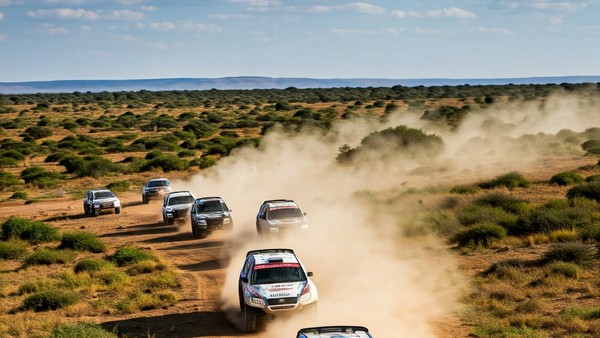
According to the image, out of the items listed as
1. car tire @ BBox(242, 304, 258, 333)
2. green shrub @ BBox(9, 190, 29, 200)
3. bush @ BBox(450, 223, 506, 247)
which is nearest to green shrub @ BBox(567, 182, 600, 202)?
bush @ BBox(450, 223, 506, 247)

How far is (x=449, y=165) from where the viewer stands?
56156mm

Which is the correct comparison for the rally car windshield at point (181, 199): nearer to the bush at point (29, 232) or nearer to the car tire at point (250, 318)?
the bush at point (29, 232)

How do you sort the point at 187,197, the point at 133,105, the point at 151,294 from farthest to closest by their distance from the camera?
the point at 133,105 → the point at 187,197 → the point at 151,294

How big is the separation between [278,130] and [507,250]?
51929mm

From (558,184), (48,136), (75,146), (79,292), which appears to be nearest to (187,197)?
(79,292)

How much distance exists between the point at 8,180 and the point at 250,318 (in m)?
40.9

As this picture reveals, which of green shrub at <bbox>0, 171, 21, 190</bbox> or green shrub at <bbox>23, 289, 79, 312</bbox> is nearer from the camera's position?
green shrub at <bbox>23, 289, 79, 312</bbox>

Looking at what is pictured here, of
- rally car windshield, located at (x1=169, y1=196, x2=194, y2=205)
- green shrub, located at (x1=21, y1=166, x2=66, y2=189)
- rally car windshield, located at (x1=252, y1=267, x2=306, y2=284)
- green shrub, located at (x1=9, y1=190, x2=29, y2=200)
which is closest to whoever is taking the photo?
rally car windshield, located at (x1=252, y1=267, x2=306, y2=284)

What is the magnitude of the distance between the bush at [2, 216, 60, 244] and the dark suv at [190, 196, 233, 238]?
19.8ft

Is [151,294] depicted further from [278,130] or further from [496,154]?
[278,130]

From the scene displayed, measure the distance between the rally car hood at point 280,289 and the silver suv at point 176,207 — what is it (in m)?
18.9

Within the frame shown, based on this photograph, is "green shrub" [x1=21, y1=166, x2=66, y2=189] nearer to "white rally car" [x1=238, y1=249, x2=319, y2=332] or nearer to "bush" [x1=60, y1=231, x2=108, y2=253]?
"bush" [x1=60, y1=231, x2=108, y2=253]

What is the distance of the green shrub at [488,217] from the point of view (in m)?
29.8

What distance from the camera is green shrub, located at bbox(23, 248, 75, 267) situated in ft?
90.3
